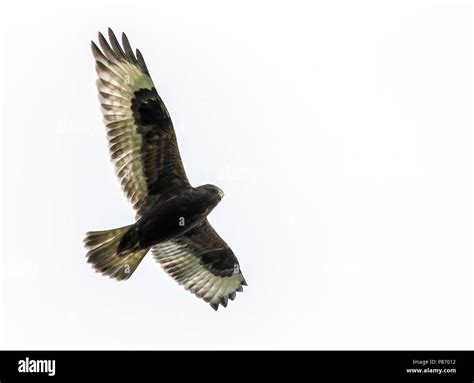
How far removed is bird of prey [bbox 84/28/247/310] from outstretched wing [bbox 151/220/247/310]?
1156 mm

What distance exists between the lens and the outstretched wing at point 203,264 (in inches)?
680

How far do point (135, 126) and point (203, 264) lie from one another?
8.48 feet

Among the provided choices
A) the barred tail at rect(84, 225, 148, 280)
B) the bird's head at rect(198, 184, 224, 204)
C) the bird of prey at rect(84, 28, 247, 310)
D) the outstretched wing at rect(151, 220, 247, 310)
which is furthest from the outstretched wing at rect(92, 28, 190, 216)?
the outstretched wing at rect(151, 220, 247, 310)

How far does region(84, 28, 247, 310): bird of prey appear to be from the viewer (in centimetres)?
1569

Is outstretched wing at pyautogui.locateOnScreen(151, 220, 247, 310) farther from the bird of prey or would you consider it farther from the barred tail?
the barred tail

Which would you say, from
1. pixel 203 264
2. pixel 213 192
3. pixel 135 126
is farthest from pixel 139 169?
pixel 203 264

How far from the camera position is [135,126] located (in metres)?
15.8

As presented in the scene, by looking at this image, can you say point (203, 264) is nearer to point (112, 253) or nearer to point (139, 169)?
point (112, 253)

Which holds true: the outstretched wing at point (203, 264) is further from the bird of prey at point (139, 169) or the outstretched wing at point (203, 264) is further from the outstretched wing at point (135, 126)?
the outstretched wing at point (135, 126)
